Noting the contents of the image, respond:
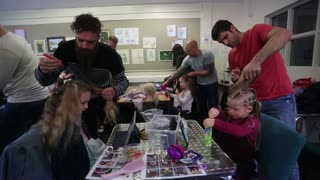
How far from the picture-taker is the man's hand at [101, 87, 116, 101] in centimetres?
151

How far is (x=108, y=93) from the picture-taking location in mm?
1519

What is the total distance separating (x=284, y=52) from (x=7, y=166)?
350cm

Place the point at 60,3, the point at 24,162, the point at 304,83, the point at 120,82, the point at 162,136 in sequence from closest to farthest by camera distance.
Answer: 1. the point at 24,162
2. the point at 162,136
3. the point at 120,82
4. the point at 304,83
5. the point at 60,3

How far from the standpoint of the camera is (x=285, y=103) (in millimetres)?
Answer: 1525

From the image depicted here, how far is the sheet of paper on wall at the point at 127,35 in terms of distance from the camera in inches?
186

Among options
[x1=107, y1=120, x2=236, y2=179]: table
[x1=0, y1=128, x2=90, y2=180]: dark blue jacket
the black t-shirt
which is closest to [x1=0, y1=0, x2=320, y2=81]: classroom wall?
the black t-shirt

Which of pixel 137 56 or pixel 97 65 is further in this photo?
pixel 137 56

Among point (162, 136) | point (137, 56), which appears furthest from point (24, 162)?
point (137, 56)

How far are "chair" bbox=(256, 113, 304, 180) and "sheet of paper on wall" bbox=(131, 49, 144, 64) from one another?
148 inches

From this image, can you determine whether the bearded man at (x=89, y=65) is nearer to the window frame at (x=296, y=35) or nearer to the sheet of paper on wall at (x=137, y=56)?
the window frame at (x=296, y=35)

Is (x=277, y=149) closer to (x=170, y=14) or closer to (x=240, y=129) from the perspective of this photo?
(x=240, y=129)

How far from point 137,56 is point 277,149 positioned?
4034 mm

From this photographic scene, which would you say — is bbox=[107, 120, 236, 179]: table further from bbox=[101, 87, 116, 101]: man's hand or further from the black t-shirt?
the black t-shirt

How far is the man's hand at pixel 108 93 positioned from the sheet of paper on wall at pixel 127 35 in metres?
3.40
